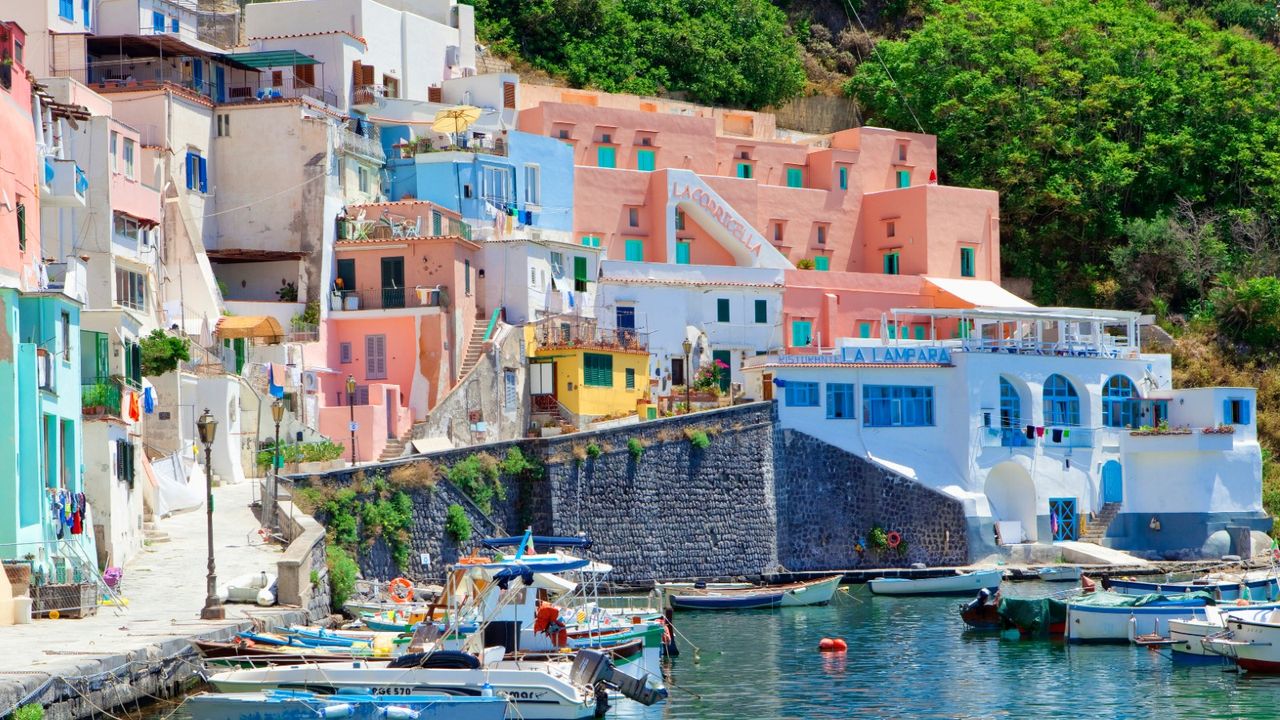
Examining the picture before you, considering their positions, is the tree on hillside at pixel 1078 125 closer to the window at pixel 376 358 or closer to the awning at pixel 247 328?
the window at pixel 376 358

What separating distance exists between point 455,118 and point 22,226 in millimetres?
27022

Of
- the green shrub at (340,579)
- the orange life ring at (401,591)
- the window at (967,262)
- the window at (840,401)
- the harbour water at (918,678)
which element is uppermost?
the window at (967,262)

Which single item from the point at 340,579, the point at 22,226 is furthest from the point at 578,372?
the point at 22,226

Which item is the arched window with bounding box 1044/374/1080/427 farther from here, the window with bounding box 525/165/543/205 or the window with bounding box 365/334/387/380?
the window with bounding box 365/334/387/380

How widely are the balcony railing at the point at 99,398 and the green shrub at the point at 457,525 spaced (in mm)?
10911

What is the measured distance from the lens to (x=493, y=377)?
53844mm

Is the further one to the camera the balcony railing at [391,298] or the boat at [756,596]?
the balcony railing at [391,298]

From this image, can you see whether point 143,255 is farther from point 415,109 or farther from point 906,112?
point 906,112

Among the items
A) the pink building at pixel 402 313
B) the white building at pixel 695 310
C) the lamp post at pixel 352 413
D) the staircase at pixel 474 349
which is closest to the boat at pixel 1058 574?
the white building at pixel 695 310

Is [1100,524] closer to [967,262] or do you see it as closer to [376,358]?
[967,262]

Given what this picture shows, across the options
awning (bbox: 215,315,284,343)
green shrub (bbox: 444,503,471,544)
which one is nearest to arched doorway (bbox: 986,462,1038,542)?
green shrub (bbox: 444,503,471,544)

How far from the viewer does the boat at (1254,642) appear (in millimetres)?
36312

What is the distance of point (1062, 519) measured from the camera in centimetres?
6066

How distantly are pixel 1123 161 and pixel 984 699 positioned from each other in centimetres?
4246
